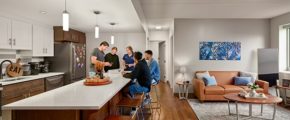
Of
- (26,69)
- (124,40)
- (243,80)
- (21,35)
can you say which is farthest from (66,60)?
(243,80)

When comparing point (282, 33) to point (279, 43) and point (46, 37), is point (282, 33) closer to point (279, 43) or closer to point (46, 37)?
point (279, 43)

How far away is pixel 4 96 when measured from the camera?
3.62 metres

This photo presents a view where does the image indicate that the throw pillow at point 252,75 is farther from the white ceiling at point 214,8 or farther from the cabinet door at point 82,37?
the cabinet door at point 82,37

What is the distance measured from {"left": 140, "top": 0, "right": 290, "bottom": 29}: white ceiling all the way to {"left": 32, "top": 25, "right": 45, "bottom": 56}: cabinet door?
2.61 meters

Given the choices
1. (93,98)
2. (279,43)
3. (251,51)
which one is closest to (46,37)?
(93,98)

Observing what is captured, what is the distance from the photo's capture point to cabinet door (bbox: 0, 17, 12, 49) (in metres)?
4.09

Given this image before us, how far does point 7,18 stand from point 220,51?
5.62 m

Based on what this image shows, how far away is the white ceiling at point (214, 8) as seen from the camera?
184 inches

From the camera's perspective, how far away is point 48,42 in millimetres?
5660

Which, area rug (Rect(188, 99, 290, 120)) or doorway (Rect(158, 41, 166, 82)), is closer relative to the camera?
area rug (Rect(188, 99, 290, 120))

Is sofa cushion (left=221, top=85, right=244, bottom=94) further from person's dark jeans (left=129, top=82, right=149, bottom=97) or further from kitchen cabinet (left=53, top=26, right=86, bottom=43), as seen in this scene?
kitchen cabinet (left=53, top=26, right=86, bottom=43)

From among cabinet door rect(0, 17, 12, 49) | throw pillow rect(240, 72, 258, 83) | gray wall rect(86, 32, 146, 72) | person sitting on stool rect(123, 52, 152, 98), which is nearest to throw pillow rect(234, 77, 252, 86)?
throw pillow rect(240, 72, 258, 83)

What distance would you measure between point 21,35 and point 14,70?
2.50ft

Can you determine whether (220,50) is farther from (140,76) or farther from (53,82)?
(53,82)
